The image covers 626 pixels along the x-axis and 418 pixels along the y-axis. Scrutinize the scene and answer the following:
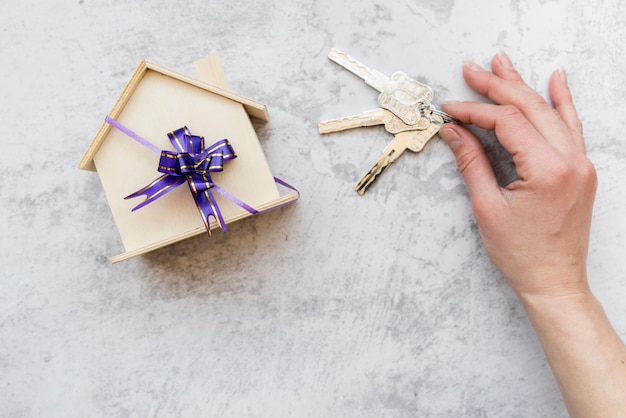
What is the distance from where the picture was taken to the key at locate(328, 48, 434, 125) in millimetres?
1090

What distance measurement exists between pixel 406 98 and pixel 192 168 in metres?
0.51

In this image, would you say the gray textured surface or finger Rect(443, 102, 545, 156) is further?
the gray textured surface

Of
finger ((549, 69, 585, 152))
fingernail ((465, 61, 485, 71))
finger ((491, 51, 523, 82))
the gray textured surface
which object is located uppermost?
finger ((491, 51, 523, 82))

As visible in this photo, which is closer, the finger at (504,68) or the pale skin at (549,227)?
the pale skin at (549,227)

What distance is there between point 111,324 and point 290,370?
44 centimetres

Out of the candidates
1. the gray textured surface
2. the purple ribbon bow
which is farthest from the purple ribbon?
the gray textured surface

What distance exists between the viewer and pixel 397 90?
1098 millimetres

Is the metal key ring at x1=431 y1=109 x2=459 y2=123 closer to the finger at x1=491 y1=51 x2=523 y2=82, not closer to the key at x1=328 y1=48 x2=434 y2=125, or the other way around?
the key at x1=328 y1=48 x2=434 y2=125

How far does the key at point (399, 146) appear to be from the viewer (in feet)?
3.59

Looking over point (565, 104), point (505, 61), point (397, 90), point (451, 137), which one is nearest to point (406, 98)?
point (397, 90)

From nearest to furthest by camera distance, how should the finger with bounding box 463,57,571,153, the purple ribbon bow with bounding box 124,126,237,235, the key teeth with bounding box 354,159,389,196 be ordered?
the purple ribbon bow with bounding box 124,126,237,235 → the finger with bounding box 463,57,571,153 → the key teeth with bounding box 354,159,389,196

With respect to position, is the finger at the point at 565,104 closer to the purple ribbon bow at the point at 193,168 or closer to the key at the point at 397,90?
the key at the point at 397,90

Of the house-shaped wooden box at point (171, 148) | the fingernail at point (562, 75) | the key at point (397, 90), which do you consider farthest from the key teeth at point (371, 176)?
the fingernail at point (562, 75)

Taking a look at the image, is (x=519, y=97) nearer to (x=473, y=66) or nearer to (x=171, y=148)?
(x=473, y=66)
